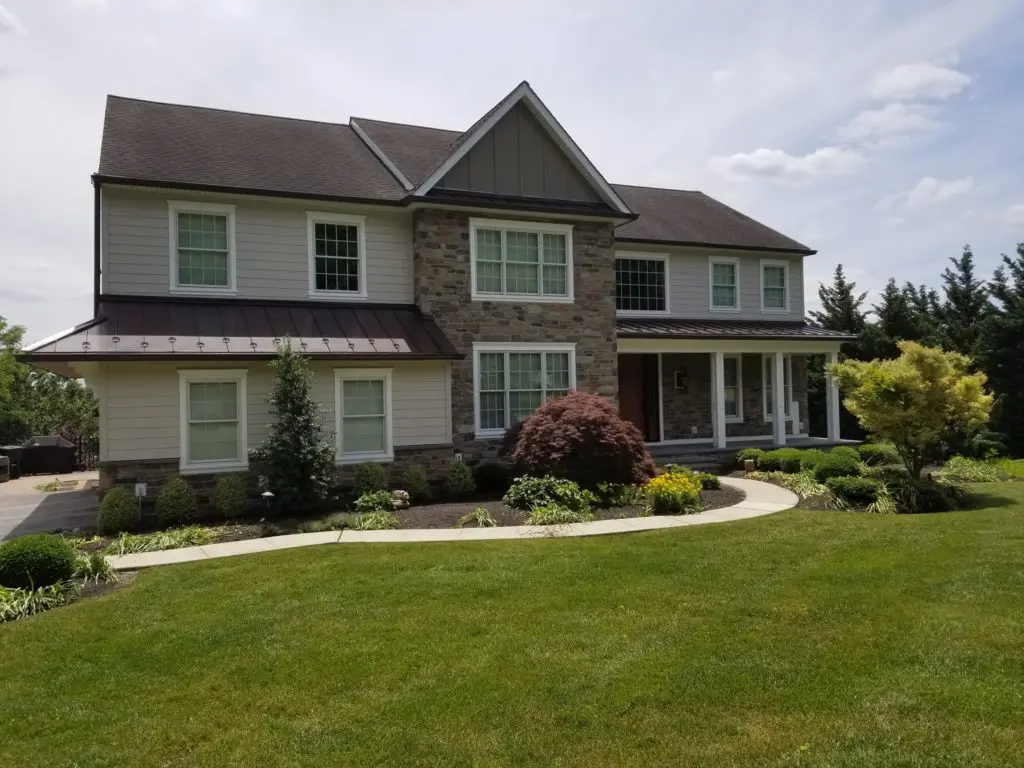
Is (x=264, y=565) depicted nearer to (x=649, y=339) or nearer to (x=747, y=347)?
(x=649, y=339)

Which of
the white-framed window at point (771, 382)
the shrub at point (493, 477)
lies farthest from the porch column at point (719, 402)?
the shrub at point (493, 477)

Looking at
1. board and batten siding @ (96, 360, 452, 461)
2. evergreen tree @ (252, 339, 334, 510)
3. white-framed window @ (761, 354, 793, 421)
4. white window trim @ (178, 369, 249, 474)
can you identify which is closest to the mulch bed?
evergreen tree @ (252, 339, 334, 510)

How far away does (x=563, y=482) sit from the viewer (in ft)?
42.3

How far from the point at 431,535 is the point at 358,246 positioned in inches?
303

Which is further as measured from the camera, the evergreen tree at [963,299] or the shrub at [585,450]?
the evergreen tree at [963,299]

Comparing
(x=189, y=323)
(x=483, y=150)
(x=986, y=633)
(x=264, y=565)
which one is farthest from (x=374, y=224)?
(x=986, y=633)

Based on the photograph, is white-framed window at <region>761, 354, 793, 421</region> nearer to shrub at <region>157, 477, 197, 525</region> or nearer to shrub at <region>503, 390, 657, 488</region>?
shrub at <region>503, 390, 657, 488</region>

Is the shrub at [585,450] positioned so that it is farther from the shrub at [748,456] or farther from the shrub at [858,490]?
the shrub at [748,456]

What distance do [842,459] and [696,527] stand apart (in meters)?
6.19

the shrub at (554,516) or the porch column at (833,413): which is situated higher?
the porch column at (833,413)

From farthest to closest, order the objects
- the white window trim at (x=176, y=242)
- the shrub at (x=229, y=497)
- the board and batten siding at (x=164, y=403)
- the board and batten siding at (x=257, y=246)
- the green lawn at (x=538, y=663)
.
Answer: the white window trim at (x=176, y=242)
the board and batten siding at (x=257, y=246)
the shrub at (x=229, y=497)
the board and batten siding at (x=164, y=403)
the green lawn at (x=538, y=663)

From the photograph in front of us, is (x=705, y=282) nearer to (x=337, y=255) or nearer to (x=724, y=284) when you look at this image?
(x=724, y=284)

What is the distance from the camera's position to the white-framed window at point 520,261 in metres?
16.3

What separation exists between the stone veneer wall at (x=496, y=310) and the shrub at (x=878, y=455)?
651 cm
